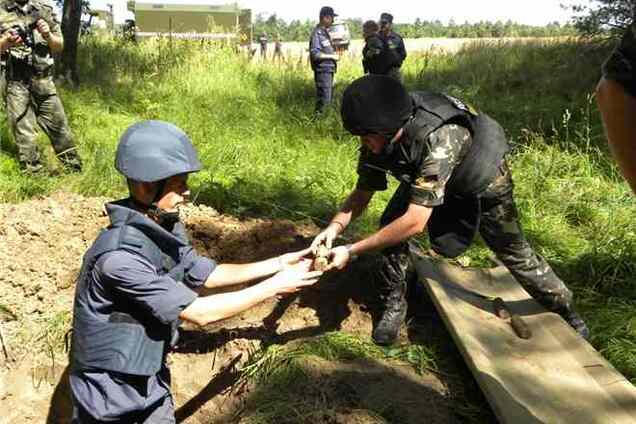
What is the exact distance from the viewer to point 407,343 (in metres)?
3.37

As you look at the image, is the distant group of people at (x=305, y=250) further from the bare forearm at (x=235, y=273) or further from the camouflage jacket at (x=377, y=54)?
the camouflage jacket at (x=377, y=54)

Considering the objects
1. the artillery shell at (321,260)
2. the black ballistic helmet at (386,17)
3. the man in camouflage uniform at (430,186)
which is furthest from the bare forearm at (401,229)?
the black ballistic helmet at (386,17)

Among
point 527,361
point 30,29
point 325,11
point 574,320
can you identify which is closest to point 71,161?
point 30,29

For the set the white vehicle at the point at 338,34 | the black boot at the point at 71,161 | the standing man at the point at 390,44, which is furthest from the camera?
the white vehicle at the point at 338,34

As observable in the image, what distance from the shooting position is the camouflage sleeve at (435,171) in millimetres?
2799

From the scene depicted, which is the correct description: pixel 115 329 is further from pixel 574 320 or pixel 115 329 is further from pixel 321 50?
pixel 321 50

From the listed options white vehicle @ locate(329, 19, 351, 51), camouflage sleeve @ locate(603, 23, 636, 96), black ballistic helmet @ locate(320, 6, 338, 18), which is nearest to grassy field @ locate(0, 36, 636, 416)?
white vehicle @ locate(329, 19, 351, 51)

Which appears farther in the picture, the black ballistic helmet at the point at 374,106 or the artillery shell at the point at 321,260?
the artillery shell at the point at 321,260

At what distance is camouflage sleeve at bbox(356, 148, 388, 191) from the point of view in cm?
328

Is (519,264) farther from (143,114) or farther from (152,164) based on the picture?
(143,114)

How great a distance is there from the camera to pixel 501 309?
3561mm

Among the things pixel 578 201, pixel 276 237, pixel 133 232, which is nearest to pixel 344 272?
pixel 276 237

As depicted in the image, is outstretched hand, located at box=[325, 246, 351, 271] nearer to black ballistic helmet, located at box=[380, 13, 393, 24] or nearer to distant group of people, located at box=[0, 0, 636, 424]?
distant group of people, located at box=[0, 0, 636, 424]

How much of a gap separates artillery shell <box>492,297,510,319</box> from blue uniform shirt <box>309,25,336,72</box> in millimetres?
5297
